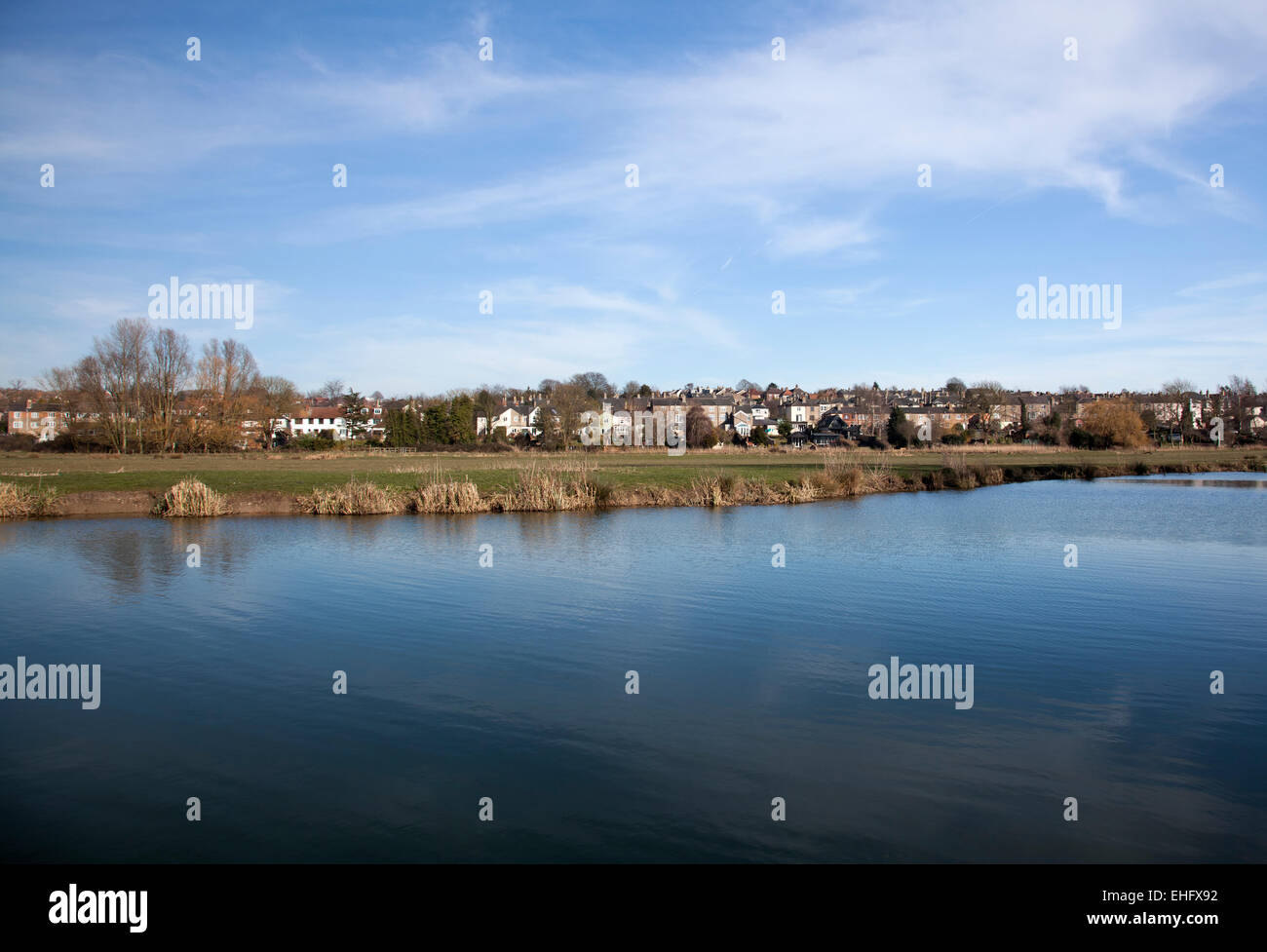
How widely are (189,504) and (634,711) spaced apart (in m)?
26.3

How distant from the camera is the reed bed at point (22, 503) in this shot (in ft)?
96.9

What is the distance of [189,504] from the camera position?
1196 inches

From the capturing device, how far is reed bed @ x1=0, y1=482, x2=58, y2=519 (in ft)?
96.9

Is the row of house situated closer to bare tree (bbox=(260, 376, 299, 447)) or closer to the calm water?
bare tree (bbox=(260, 376, 299, 447))

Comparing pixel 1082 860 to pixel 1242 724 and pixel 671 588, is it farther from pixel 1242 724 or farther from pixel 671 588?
pixel 671 588

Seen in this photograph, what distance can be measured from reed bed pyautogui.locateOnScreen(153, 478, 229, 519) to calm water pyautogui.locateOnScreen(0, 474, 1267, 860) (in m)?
10.4

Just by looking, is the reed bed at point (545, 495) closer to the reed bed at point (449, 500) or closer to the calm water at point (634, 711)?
the reed bed at point (449, 500)

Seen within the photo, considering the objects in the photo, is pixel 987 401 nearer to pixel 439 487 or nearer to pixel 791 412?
pixel 791 412

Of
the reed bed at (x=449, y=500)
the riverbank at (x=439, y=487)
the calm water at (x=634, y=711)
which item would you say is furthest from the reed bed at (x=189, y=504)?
the calm water at (x=634, y=711)

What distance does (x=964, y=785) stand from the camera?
781cm

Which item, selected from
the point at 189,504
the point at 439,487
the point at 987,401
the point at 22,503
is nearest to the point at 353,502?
the point at 439,487

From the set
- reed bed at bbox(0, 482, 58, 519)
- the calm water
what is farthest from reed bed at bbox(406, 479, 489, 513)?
reed bed at bbox(0, 482, 58, 519)

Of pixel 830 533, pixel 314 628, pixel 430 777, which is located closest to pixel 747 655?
pixel 430 777
